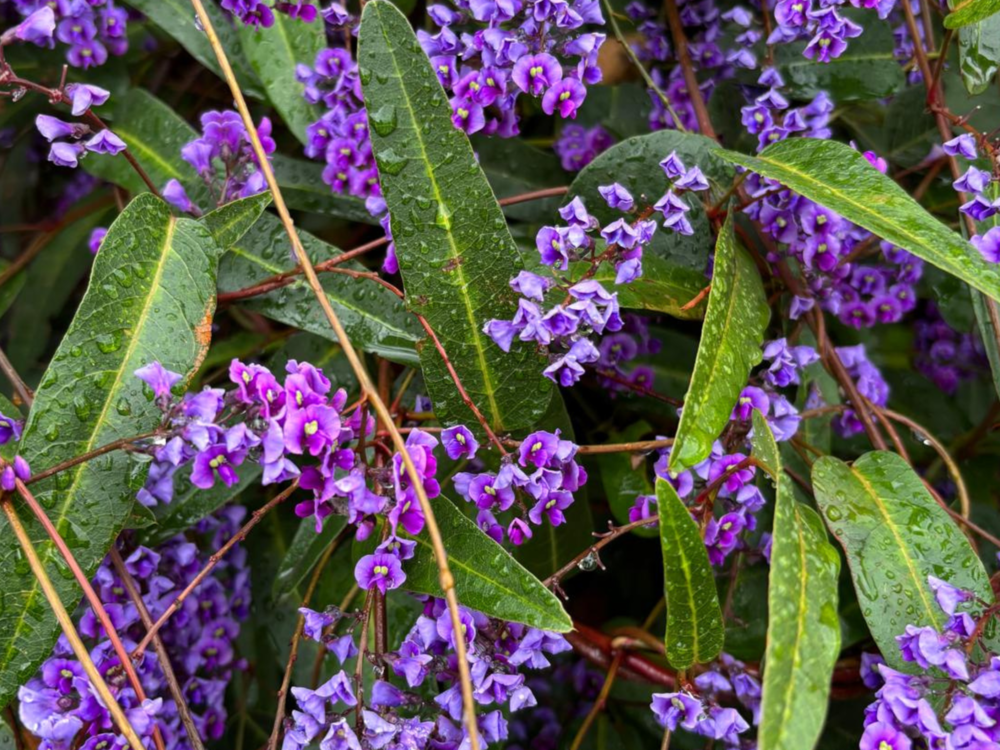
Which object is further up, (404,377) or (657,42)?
(657,42)

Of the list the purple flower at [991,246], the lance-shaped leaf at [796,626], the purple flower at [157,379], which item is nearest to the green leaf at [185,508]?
the purple flower at [157,379]

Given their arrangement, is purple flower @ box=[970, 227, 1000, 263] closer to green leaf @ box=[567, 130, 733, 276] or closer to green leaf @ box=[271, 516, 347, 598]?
green leaf @ box=[567, 130, 733, 276]

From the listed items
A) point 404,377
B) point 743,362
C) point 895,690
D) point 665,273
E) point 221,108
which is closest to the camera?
point 895,690

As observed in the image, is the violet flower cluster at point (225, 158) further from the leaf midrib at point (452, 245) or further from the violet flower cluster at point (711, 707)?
the violet flower cluster at point (711, 707)

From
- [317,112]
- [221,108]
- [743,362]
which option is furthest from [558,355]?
[221,108]

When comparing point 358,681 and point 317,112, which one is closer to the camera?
point 358,681

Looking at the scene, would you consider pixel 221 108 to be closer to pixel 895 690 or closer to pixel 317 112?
pixel 317 112
